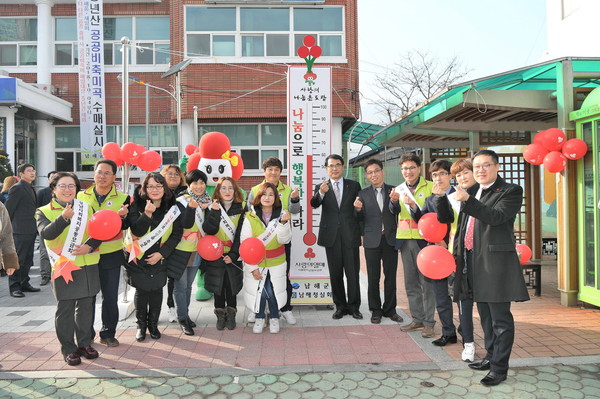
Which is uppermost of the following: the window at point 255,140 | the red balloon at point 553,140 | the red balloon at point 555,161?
the window at point 255,140

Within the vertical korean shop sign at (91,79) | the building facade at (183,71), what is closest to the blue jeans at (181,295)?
the building facade at (183,71)

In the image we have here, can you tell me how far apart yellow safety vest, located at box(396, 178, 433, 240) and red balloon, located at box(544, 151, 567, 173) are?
1.71 meters

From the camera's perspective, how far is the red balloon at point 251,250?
4570mm

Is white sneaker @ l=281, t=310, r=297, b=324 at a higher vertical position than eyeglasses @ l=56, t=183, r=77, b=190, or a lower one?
lower

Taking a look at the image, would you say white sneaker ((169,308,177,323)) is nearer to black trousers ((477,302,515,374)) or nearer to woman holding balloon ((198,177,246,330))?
woman holding balloon ((198,177,246,330))

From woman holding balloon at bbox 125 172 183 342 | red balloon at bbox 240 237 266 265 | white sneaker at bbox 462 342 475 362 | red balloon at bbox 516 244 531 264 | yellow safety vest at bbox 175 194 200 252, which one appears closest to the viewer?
white sneaker at bbox 462 342 475 362

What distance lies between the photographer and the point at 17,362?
13.5ft

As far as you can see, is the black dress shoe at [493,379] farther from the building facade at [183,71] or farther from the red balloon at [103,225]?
the building facade at [183,71]

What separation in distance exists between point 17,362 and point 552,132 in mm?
6181

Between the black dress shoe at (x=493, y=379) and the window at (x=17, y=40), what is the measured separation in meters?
16.7

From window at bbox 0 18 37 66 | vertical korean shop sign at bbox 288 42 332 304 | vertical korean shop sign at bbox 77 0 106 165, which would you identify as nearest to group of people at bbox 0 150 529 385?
vertical korean shop sign at bbox 288 42 332 304

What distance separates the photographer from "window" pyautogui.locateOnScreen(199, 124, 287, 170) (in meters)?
14.7

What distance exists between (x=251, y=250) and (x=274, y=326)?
948 mm

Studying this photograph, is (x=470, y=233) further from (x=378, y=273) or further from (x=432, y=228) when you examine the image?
(x=378, y=273)
